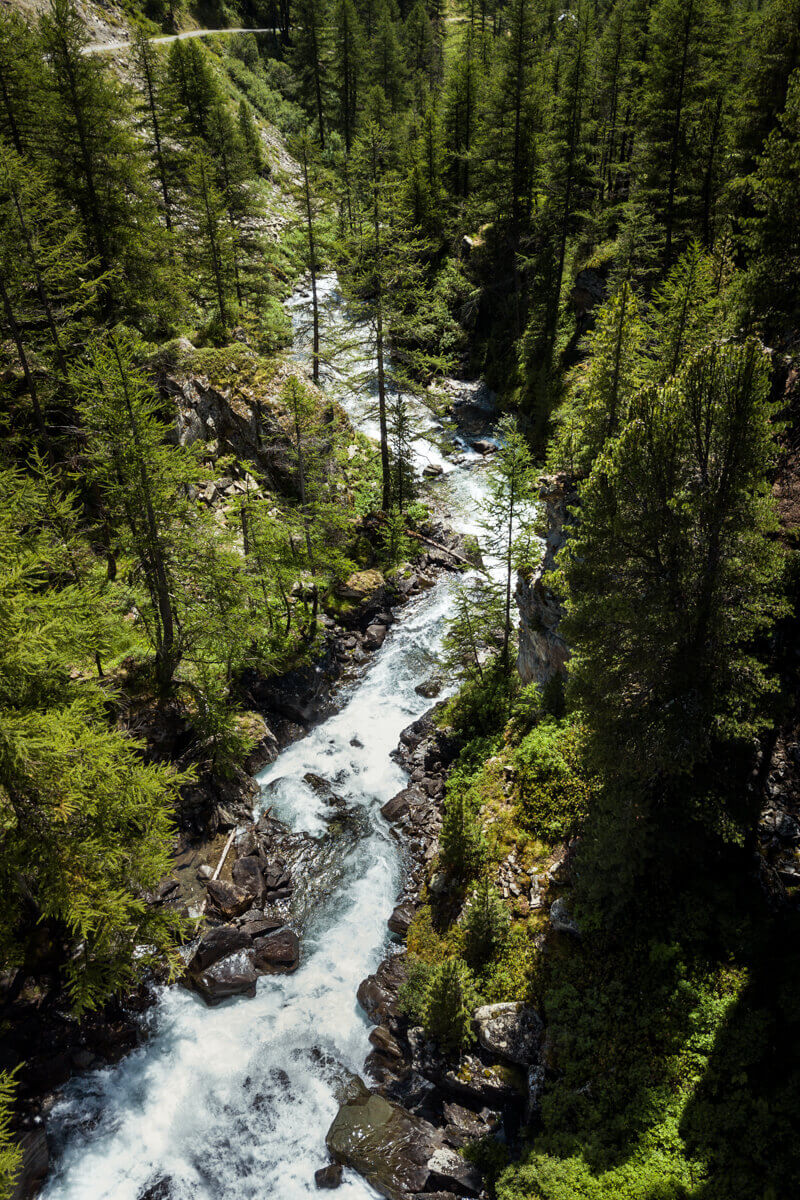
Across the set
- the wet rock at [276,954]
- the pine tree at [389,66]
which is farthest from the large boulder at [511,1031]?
the pine tree at [389,66]

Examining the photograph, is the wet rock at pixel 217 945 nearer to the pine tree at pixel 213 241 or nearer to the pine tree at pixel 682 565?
the pine tree at pixel 682 565

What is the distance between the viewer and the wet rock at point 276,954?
47.3ft

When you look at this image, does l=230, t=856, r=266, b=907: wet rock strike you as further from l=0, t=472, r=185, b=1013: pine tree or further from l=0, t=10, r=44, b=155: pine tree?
l=0, t=10, r=44, b=155: pine tree

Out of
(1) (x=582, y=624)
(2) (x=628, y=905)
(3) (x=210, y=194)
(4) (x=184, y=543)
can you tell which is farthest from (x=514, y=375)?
(2) (x=628, y=905)

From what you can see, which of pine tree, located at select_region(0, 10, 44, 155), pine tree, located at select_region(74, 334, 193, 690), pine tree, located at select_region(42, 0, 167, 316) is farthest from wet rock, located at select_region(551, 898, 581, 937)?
pine tree, located at select_region(0, 10, 44, 155)

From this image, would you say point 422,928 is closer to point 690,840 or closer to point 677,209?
point 690,840

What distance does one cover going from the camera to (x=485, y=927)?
13117mm

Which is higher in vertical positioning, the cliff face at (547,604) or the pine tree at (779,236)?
the pine tree at (779,236)

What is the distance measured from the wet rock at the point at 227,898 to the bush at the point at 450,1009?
18.1 feet

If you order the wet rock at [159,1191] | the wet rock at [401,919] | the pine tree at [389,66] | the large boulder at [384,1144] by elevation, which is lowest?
the wet rock at [401,919]

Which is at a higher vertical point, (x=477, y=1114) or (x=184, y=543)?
(x=184, y=543)

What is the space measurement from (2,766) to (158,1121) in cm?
804

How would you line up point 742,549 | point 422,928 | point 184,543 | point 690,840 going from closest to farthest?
1. point 742,549
2. point 690,840
3. point 422,928
4. point 184,543

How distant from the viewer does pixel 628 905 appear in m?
11.7
